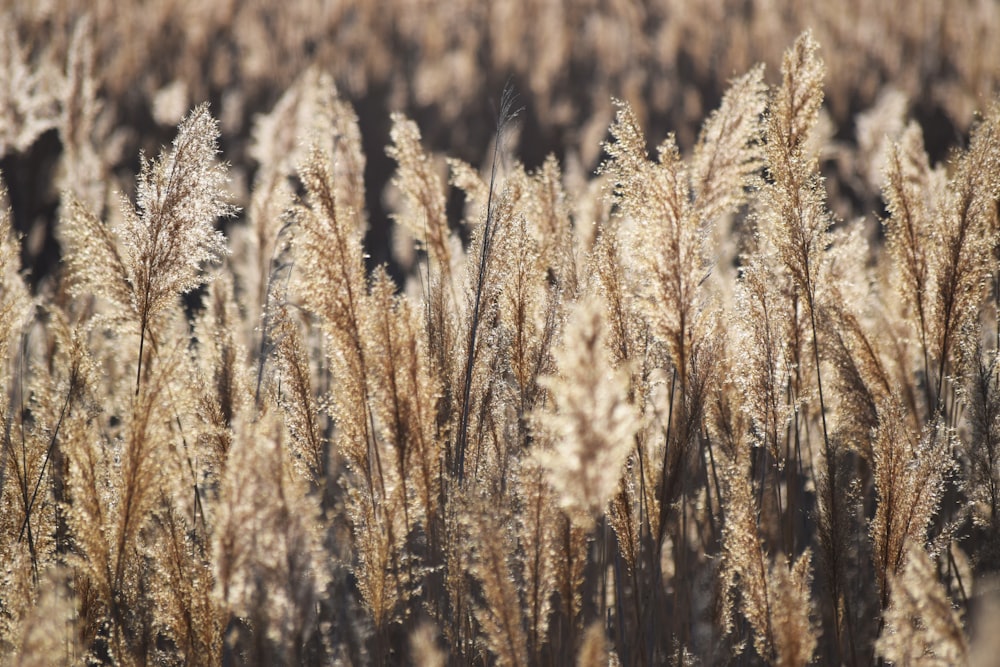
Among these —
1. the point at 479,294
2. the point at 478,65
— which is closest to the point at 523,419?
the point at 479,294

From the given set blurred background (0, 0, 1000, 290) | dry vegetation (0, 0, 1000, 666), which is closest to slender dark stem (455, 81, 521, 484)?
dry vegetation (0, 0, 1000, 666)

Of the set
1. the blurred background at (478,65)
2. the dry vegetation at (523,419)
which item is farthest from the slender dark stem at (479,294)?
the blurred background at (478,65)

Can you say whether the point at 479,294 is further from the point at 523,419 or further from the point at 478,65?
the point at 478,65

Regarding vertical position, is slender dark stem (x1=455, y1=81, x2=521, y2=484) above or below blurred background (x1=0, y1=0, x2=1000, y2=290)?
below

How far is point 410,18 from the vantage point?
12.7 m

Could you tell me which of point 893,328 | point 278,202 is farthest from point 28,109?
point 893,328

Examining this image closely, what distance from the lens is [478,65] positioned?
35.8ft

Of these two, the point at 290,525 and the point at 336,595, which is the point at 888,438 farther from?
the point at 336,595

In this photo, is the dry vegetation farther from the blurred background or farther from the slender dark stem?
the blurred background

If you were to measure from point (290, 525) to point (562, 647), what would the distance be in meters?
1.29

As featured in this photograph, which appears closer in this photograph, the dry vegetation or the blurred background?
the dry vegetation

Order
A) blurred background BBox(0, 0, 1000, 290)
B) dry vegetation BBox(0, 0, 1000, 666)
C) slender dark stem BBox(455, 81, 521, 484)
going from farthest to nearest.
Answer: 1. blurred background BBox(0, 0, 1000, 290)
2. slender dark stem BBox(455, 81, 521, 484)
3. dry vegetation BBox(0, 0, 1000, 666)

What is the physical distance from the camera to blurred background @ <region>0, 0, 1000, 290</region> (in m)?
8.17

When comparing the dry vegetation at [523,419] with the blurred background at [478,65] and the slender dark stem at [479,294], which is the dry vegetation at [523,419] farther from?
the blurred background at [478,65]
